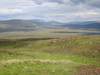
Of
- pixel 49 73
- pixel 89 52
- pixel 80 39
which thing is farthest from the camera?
pixel 80 39

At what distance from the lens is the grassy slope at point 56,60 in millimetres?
18297

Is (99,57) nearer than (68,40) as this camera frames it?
Yes

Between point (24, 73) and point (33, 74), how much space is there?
95 centimetres

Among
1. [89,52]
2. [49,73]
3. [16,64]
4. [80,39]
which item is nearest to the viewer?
[49,73]

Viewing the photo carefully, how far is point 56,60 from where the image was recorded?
3047 cm

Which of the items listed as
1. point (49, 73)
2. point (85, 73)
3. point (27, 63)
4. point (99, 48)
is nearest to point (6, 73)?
point (49, 73)

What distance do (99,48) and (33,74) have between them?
28845 mm

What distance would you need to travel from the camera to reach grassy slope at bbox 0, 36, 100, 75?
60.0ft

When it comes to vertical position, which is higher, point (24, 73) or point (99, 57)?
point (24, 73)

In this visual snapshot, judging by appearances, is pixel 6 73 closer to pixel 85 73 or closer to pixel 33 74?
pixel 33 74

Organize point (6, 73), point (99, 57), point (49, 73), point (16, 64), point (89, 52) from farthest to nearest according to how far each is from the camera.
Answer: point (89, 52) → point (99, 57) → point (16, 64) → point (49, 73) → point (6, 73)

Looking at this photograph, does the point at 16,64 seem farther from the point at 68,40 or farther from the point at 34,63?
the point at 68,40

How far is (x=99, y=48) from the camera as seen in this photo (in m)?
41.6

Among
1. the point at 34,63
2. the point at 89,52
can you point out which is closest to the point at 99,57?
the point at 89,52
